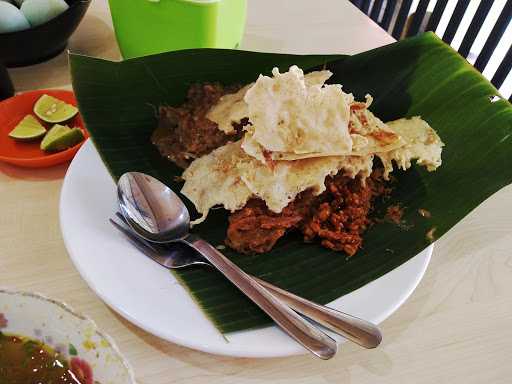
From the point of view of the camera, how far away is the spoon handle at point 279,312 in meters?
1.05

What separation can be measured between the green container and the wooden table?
602 millimetres

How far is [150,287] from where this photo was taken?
3.80 feet

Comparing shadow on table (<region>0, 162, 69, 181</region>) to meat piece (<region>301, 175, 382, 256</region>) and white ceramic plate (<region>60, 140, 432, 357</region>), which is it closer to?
white ceramic plate (<region>60, 140, 432, 357</region>)

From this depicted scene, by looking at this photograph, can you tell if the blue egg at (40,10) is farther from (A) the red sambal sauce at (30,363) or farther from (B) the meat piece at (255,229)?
(A) the red sambal sauce at (30,363)

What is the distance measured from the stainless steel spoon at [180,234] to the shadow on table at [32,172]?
36 cm

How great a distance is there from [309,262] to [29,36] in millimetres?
1315

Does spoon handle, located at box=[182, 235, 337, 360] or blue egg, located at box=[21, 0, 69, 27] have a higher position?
blue egg, located at box=[21, 0, 69, 27]

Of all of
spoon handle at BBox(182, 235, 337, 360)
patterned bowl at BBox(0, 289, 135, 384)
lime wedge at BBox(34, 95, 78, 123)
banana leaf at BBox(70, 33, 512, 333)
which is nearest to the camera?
patterned bowl at BBox(0, 289, 135, 384)

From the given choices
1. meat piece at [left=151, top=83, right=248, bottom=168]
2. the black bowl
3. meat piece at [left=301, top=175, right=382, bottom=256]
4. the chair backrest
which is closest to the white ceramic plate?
meat piece at [left=301, top=175, right=382, bottom=256]

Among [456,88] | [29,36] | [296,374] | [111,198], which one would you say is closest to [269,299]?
[296,374]

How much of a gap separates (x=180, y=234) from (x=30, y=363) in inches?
19.6

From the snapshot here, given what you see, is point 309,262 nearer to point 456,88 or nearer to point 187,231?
point 187,231

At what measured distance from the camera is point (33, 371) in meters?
0.90

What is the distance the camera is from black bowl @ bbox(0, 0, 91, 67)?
5.61ft
